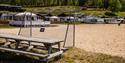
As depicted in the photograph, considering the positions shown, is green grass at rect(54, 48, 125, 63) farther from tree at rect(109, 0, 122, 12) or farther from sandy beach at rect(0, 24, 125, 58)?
tree at rect(109, 0, 122, 12)

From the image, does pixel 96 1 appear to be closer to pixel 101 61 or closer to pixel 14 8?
pixel 14 8

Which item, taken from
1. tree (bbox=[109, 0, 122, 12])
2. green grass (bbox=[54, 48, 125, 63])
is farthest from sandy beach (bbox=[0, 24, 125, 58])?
tree (bbox=[109, 0, 122, 12])

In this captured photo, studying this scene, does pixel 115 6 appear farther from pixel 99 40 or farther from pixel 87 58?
pixel 87 58

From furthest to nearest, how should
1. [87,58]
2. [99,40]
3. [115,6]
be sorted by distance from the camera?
[115,6], [99,40], [87,58]

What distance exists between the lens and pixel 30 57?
1094 centimetres

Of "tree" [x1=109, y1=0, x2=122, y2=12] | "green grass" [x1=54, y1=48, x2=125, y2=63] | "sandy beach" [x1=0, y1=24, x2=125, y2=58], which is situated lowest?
"tree" [x1=109, y1=0, x2=122, y2=12]

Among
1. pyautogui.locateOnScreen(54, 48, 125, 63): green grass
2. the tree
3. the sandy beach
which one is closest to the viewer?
pyautogui.locateOnScreen(54, 48, 125, 63): green grass

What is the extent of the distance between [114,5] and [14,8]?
55.0 meters

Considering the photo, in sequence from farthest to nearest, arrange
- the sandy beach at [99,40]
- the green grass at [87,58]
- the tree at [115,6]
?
the tree at [115,6] → the sandy beach at [99,40] → the green grass at [87,58]

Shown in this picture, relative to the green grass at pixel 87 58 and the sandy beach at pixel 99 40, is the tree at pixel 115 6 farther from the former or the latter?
the green grass at pixel 87 58

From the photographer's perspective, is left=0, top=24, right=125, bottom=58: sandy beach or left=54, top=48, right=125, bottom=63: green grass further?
left=0, top=24, right=125, bottom=58: sandy beach

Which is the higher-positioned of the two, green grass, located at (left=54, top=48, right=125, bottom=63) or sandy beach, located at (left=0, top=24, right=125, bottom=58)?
green grass, located at (left=54, top=48, right=125, bottom=63)

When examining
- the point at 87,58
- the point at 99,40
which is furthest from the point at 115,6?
the point at 87,58

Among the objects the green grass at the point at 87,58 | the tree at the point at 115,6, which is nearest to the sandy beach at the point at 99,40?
the green grass at the point at 87,58
